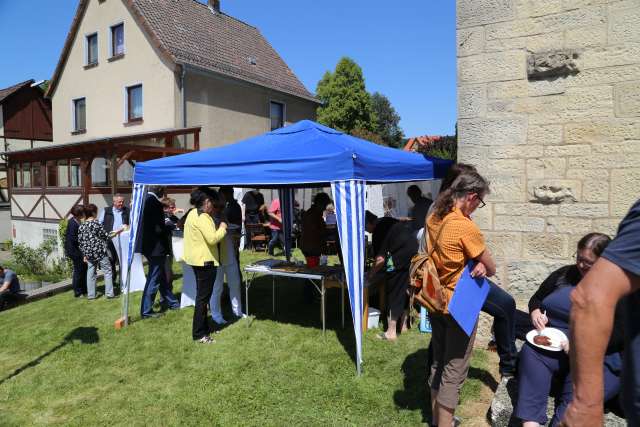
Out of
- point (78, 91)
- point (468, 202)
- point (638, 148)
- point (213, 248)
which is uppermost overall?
point (78, 91)

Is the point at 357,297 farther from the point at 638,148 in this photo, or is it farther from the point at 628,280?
the point at 628,280

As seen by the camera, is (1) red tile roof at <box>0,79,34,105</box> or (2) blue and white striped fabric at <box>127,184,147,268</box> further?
(1) red tile roof at <box>0,79,34,105</box>

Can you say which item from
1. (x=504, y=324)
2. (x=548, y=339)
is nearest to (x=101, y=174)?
(x=504, y=324)

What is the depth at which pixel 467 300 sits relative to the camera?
2.73m

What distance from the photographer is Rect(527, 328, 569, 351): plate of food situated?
107 inches

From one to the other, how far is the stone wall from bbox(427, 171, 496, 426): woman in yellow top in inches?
67.8

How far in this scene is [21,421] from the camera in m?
3.67

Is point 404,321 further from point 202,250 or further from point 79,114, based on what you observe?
point 79,114

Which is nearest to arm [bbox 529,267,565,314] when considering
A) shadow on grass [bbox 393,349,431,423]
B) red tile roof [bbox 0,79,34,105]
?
shadow on grass [bbox 393,349,431,423]

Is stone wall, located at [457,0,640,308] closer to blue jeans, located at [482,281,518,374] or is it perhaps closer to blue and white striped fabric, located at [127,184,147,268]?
blue jeans, located at [482,281,518,374]

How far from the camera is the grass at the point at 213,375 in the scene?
362 cm

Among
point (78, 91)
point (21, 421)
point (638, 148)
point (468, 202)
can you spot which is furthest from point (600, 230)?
point (78, 91)

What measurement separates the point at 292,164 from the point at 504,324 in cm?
246

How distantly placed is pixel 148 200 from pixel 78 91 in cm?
1465
